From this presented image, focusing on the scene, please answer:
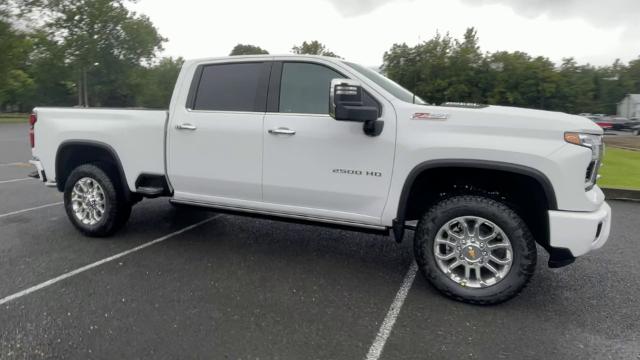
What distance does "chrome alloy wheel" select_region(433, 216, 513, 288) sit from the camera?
3.41 metres

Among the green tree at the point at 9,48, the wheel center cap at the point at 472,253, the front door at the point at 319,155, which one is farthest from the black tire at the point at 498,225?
the green tree at the point at 9,48

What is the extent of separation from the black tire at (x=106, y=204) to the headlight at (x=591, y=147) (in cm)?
443

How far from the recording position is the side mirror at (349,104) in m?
3.26

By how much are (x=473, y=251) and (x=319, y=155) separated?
1500mm

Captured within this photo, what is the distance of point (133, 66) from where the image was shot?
196 ft

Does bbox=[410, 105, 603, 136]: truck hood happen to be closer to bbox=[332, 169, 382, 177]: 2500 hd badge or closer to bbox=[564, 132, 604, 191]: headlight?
bbox=[564, 132, 604, 191]: headlight

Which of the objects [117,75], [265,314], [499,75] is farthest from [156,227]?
[117,75]

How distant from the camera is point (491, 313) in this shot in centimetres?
335

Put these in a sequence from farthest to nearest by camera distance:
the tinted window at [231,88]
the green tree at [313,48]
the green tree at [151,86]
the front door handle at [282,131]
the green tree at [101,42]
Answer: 1. the green tree at [151,86]
2. the green tree at [101,42]
3. the green tree at [313,48]
4. the tinted window at [231,88]
5. the front door handle at [282,131]

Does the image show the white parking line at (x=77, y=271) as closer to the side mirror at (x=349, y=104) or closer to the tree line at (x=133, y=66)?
the side mirror at (x=349, y=104)

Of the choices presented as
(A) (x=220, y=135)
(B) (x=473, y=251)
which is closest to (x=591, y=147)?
(B) (x=473, y=251)

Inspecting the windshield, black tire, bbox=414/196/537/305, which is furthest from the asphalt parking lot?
the windshield

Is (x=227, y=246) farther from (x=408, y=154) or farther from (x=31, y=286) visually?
(x=408, y=154)

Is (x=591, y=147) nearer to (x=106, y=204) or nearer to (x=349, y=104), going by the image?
(x=349, y=104)
